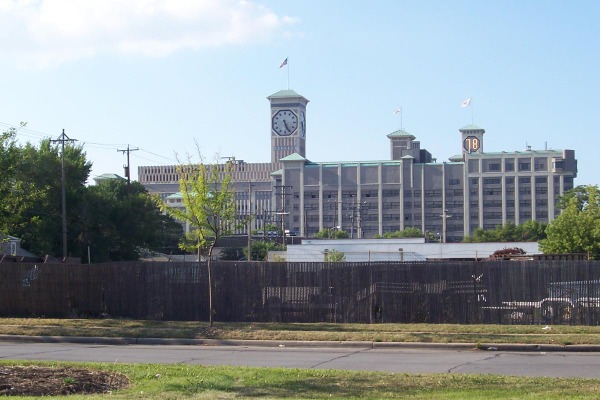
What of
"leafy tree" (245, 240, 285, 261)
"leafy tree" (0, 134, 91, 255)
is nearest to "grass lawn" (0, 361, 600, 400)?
"leafy tree" (0, 134, 91, 255)

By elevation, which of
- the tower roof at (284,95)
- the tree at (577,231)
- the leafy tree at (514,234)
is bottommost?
the leafy tree at (514,234)

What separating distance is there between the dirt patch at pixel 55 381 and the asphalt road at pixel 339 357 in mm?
3656

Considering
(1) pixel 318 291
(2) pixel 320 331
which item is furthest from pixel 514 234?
(2) pixel 320 331

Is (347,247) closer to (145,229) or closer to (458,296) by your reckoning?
(145,229)

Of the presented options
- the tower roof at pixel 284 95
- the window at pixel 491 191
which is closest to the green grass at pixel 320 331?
the window at pixel 491 191

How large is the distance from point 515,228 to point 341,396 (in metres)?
103

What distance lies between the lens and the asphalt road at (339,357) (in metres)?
A: 16.5

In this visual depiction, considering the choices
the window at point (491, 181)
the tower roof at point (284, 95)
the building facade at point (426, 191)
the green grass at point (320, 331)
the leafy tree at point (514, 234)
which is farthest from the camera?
the tower roof at point (284, 95)

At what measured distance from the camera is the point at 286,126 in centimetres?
18775

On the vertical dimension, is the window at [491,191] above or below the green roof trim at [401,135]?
below

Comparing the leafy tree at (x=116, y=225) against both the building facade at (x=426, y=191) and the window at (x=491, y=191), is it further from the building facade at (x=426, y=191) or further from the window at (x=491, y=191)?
the window at (x=491, y=191)

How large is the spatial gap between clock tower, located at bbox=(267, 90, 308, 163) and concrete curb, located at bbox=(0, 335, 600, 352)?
163 metres

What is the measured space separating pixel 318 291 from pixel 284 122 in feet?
530

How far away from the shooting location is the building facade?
136 metres
